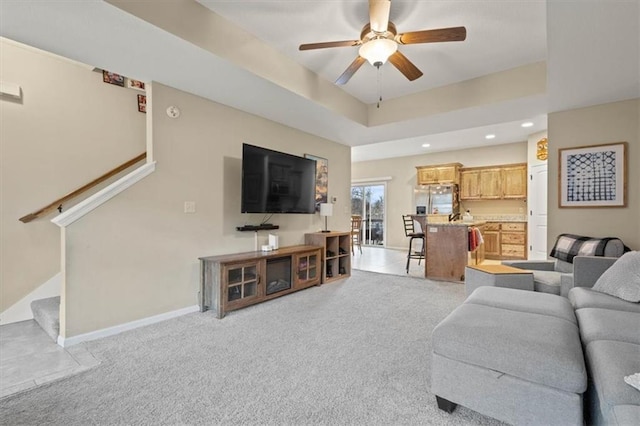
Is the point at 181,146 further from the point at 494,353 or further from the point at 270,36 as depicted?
the point at 494,353

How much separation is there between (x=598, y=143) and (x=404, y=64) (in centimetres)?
256

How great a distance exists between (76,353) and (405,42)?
3.50 meters

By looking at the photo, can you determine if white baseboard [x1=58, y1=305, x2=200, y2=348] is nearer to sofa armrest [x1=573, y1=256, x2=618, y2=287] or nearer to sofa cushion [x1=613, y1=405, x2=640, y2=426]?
sofa cushion [x1=613, y1=405, x2=640, y2=426]

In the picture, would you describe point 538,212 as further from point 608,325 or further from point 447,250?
point 608,325

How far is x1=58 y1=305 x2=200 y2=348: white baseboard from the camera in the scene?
7.69ft

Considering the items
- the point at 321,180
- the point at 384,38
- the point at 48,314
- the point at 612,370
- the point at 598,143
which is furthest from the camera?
the point at 321,180

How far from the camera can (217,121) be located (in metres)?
3.39

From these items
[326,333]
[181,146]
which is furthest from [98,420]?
[181,146]

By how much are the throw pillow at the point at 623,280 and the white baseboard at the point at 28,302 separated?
4759 mm

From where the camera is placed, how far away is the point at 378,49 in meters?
2.34

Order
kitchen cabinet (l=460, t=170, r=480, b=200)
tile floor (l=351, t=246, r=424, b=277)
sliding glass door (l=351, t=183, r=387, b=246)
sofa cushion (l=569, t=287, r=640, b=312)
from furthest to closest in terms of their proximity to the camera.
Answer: sliding glass door (l=351, t=183, r=387, b=246) → kitchen cabinet (l=460, t=170, r=480, b=200) → tile floor (l=351, t=246, r=424, b=277) → sofa cushion (l=569, t=287, r=640, b=312)

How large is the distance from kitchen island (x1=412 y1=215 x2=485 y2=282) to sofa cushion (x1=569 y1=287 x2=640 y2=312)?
7.48ft

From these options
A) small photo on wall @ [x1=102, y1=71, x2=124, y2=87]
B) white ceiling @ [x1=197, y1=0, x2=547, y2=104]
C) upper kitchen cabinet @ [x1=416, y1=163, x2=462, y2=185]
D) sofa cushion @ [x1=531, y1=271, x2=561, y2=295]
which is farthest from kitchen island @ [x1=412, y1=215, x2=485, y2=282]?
small photo on wall @ [x1=102, y1=71, x2=124, y2=87]

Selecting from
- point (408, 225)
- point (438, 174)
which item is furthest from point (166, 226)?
point (438, 174)
